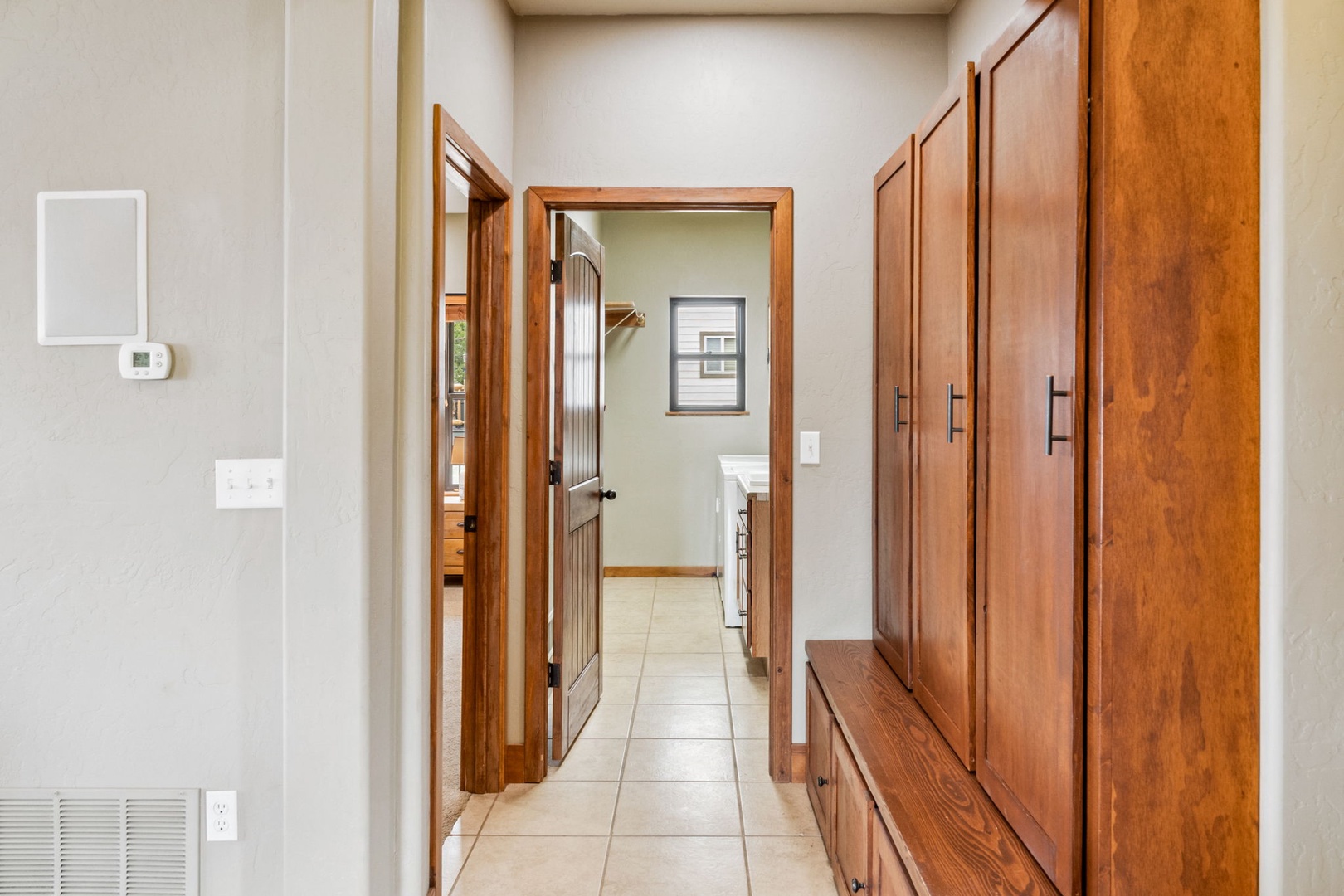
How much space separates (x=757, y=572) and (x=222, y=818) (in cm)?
244

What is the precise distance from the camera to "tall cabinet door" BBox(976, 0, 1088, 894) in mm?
1206

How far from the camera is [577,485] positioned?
3051 mm

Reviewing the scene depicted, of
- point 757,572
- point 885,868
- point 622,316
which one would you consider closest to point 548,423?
point 757,572

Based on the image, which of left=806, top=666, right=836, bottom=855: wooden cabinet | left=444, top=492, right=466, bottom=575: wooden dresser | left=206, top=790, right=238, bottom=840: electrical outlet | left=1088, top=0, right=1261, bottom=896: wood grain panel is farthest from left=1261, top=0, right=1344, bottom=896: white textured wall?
left=444, top=492, right=466, bottom=575: wooden dresser

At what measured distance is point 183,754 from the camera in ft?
5.41

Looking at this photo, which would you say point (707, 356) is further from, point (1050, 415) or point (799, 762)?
point (1050, 415)

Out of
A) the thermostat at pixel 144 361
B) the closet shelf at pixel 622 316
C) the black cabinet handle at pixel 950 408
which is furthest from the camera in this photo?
the closet shelf at pixel 622 316

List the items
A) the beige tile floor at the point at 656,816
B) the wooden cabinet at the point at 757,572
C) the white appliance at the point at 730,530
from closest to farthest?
the beige tile floor at the point at 656,816 < the wooden cabinet at the point at 757,572 < the white appliance at the point at 730,530

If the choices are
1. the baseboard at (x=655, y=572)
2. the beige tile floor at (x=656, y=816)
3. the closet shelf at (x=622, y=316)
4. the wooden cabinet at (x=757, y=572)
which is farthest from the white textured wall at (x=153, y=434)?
the baseboard at (x=655, y=572)

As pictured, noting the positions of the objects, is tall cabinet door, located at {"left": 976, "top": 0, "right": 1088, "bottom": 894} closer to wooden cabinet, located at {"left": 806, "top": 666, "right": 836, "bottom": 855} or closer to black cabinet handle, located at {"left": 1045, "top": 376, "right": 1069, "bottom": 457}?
black cabinet handle, located at {"left": 1045, "top": 376, "right": 1069, "bottom": 457}

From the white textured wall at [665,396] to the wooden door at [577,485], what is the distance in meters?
2.31

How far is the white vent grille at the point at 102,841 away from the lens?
162 cm

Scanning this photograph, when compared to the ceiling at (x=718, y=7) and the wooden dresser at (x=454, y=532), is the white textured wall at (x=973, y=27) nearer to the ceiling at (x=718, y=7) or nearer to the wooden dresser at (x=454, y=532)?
the ceiling at (x=718, y=7)

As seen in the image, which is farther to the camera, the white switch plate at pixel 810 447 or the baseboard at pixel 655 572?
the baseboard at pixel 655 572
